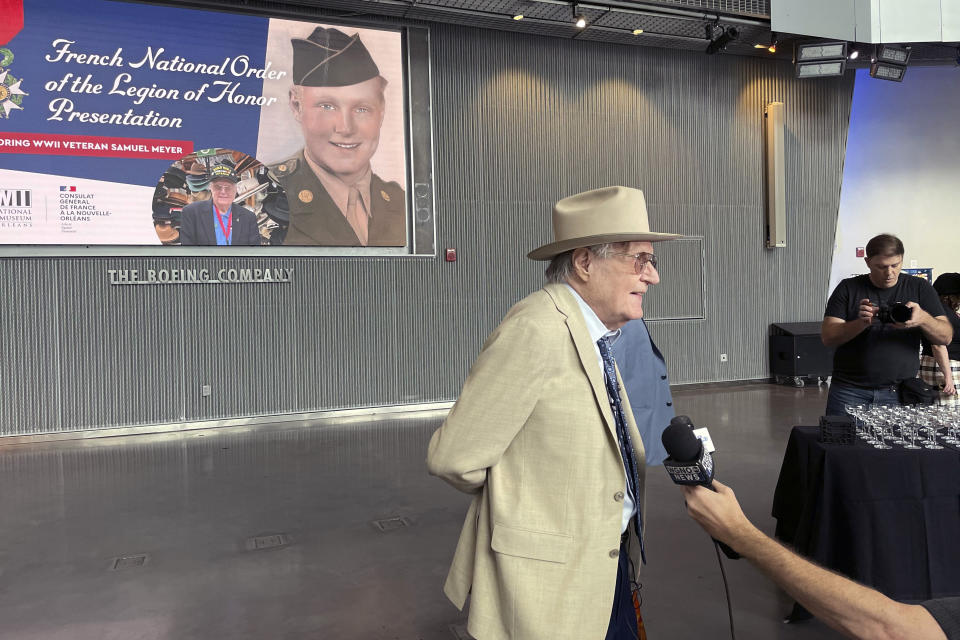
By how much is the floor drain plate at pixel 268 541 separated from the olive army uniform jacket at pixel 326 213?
4.61m

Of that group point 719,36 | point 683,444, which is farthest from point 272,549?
point 719,36

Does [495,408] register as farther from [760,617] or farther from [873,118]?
[873,118]

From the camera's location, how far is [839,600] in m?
1.14

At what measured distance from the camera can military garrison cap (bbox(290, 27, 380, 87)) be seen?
828cm

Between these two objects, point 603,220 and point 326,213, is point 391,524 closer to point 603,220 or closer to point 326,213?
point 603,220

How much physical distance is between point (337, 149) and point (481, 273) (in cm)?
240

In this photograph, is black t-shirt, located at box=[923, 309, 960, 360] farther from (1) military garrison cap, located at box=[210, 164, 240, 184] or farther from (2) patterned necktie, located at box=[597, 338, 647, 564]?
(1) military garrison cap, located at box=[210, 164, 240, 184]

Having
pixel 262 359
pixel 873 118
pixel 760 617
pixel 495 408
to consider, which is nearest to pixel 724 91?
pixel 873 118

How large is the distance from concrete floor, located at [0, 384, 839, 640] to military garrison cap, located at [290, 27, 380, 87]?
172 inches

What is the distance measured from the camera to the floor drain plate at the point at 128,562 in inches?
150

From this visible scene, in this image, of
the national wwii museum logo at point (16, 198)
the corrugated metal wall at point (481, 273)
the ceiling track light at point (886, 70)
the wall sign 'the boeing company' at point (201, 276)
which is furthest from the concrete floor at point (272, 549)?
the ceiling track light at point (886, 70)

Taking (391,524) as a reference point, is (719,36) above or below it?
above

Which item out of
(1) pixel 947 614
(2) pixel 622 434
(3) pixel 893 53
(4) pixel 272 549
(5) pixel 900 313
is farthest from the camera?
(3) pixel 893 53

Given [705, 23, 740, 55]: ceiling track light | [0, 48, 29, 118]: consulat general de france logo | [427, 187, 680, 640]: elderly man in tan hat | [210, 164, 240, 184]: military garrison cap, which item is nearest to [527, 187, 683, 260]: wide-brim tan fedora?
[427, 187, 680, 640]: elderly man in tan hat
